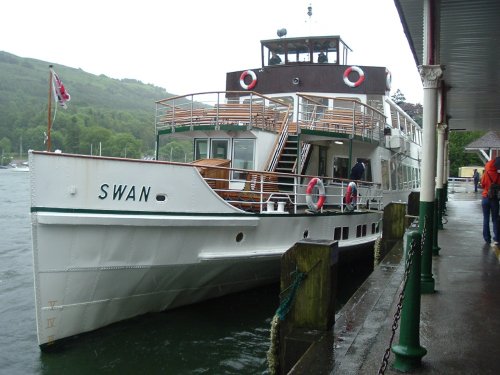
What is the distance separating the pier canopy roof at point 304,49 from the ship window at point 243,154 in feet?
17.4

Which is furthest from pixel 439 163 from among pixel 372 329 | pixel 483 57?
pixel 372 329

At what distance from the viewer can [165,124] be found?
11.6m

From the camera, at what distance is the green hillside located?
1575 inches

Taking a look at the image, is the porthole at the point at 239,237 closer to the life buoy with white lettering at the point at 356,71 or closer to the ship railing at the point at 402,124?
the life buoy with white lettering at the point at 356,71

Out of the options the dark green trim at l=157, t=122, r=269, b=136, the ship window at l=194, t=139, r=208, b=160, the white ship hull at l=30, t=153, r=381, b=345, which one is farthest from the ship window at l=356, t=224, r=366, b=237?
the ship window at l=194, t=139, r=208, b=160

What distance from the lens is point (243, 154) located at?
10.7m

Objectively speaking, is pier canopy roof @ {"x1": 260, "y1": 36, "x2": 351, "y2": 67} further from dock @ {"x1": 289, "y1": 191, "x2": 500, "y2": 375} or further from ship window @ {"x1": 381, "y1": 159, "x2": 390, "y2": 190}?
dock @ {"x1": 289, "y1": 191, "x2": 500, "y2": 375}

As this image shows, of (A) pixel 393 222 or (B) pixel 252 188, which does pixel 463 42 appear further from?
(A) pixel 393 222

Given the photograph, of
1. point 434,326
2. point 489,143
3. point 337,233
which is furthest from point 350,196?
point 489,143

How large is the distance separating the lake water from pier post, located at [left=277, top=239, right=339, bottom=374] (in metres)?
1.96

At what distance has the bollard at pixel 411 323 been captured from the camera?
3982mm

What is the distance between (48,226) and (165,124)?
17.7 feet

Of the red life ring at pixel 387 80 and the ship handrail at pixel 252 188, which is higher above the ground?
the red life ring at pixel 387 80

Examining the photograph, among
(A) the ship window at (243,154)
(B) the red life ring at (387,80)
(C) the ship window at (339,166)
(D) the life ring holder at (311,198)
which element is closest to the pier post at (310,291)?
(D) the life ring holder at (311,198)
